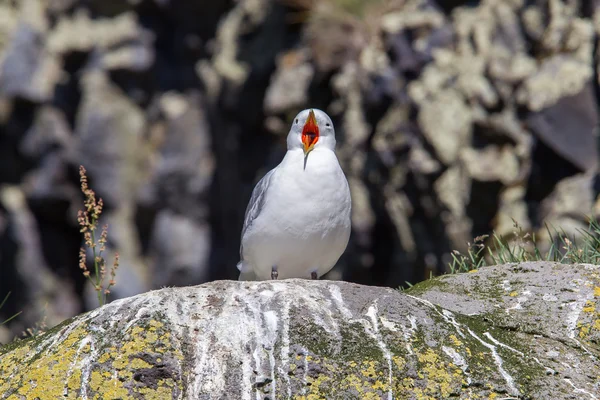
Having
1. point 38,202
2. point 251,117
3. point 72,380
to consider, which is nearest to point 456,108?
point 251,117

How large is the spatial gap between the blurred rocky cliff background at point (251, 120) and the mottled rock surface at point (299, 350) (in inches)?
320

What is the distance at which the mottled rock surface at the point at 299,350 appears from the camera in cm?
338

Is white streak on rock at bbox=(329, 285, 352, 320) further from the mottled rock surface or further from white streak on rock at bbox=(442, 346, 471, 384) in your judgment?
white streak on rock at bbox=(442, 346, 471, 384)

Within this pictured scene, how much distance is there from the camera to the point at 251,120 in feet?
55.4

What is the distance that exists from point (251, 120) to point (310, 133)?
1169 centimetres

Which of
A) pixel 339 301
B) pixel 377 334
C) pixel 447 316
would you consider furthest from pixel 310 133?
pixel 377 334

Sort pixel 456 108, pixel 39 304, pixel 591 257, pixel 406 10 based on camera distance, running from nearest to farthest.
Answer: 1. pixel 591 257
2. pixel 456 108
3. pixel 406 10
4. pixel 39 304

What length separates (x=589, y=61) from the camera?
11742 mm

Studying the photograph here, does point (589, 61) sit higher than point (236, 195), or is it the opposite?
point (589, 61)

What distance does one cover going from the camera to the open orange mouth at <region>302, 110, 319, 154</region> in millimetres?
5242

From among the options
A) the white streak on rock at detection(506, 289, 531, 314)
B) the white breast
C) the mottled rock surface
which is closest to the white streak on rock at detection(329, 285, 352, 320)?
the mottled rock surface

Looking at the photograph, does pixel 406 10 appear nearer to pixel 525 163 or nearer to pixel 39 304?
pixel 525 163

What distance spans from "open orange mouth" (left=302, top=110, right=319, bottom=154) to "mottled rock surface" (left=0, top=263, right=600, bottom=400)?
4.91ft

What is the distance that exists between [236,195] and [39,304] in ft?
15.1
